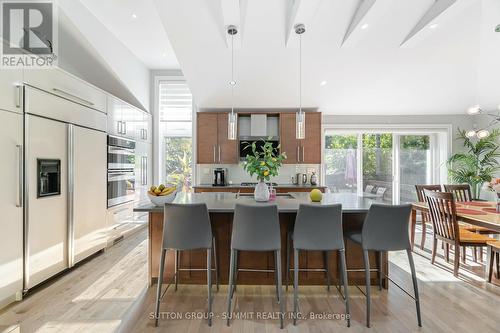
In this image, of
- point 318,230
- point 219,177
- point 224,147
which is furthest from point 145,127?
point 318,230

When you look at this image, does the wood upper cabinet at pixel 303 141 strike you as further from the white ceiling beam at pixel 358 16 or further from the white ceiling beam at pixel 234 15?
the white ceiling beam at pixel 234 15

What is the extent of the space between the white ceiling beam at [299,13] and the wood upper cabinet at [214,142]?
224cm

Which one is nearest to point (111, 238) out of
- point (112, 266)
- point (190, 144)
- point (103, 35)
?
point (112, 266)

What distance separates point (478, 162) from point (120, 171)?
6762mm

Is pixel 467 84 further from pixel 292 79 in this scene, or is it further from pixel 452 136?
pixel 292 79

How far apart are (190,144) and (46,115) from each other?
3.27 m

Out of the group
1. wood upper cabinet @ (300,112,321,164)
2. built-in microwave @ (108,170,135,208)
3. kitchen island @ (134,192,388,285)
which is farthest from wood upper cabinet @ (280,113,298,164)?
built-in microwave @ (108,170,135,208)

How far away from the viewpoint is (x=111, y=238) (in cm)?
405

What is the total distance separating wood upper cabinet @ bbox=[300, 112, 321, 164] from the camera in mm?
5242

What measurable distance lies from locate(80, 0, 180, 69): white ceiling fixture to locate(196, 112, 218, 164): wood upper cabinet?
141 cm

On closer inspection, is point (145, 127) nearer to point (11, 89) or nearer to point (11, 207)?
point (11, 89)

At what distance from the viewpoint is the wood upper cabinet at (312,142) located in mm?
5242

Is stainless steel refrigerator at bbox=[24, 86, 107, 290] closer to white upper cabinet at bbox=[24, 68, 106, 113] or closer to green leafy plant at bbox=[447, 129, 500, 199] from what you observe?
white upper cabinet at bbox=[24, 68, 106, 113]

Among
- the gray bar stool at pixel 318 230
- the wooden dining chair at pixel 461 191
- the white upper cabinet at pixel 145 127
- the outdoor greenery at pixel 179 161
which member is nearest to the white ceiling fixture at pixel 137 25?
the white upper cabinet at pixel 145 127
